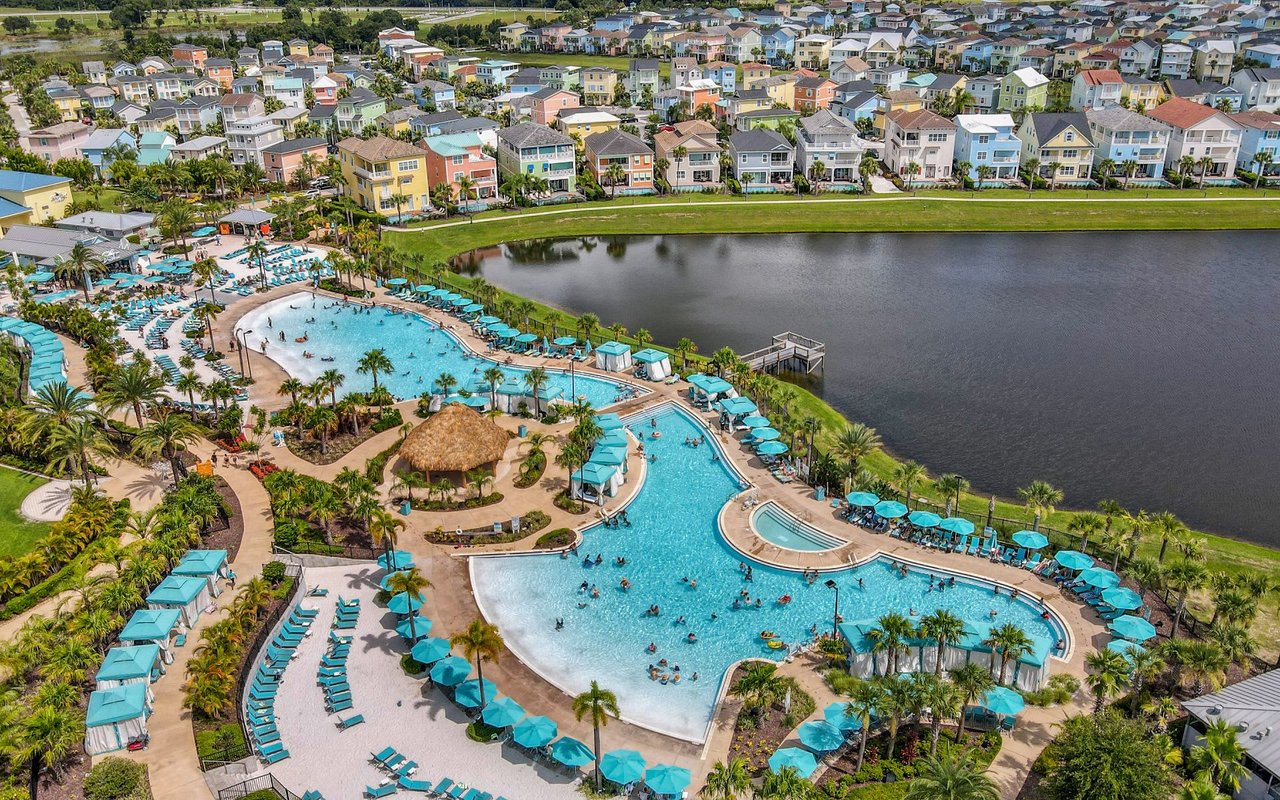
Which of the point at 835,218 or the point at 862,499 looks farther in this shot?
the point at 835,218

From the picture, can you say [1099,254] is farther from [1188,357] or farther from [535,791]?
[535,791]

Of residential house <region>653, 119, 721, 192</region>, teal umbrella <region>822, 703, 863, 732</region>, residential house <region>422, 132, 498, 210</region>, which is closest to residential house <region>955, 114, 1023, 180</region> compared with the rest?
residential house <region>653, 119, 721, 192</region>

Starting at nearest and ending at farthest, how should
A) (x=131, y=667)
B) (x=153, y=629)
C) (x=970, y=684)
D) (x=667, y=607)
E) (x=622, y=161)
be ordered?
(x=970, y=684) → (x=131, y=667) → (x=153, y=629) → (x=667, y=607) → (x=622, y=161)

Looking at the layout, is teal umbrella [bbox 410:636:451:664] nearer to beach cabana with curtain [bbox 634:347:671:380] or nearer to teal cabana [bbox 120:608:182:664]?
teal cabana [bbox 120:608:182:664]

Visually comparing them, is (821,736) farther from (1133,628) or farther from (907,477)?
(907,477)

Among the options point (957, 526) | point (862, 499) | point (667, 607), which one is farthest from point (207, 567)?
point (957, 526)
